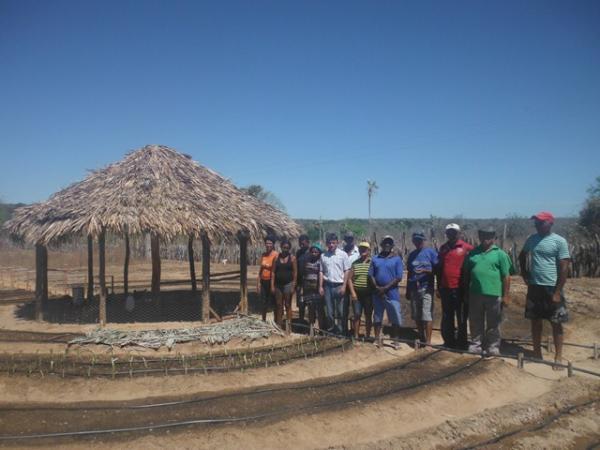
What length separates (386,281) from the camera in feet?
22.1

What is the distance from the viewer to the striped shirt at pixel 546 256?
19.6ft

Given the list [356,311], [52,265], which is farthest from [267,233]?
[52,265]

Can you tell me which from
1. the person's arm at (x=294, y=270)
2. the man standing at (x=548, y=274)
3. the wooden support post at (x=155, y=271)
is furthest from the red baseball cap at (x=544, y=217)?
the wooden support post at (x=155, y=271)

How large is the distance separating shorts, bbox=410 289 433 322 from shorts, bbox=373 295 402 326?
0.26 meters

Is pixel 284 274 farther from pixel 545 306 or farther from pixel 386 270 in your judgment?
pixel 545 306

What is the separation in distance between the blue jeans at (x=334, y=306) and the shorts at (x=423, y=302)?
1.06 metres

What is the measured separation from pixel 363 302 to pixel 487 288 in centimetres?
179

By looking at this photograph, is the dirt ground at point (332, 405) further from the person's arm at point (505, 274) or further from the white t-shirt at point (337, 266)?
the white t-shirt at point (337, 266)

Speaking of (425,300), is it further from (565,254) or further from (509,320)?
Answer: (509,320)

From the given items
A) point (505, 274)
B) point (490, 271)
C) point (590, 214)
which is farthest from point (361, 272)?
point (590, 214)

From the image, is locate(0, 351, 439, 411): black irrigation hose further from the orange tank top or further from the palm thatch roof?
the palm thatch roof

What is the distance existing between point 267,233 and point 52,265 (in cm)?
1699

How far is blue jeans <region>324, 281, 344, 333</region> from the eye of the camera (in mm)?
7176

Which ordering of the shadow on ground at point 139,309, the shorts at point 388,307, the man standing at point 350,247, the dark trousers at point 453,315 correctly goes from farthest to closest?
the shadow on ground at point 139,309 → the man standing at point 350,247 → the shorts at point 388,307 → the dark trousers at point 453,315
